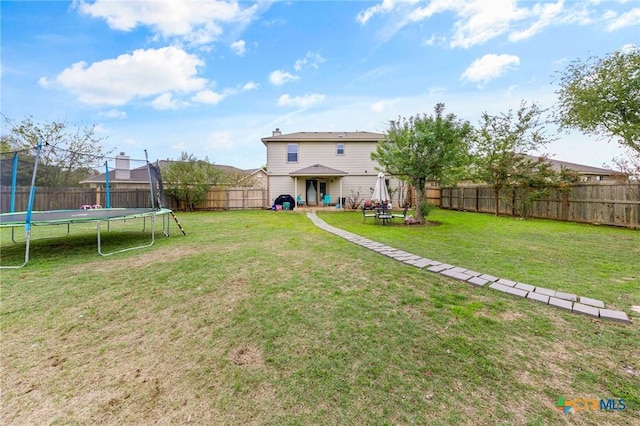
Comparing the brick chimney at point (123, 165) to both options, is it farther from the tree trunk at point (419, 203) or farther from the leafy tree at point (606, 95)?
the leafy tree at point (606, 95)

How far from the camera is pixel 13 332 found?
8.75ft

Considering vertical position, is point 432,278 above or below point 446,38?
below

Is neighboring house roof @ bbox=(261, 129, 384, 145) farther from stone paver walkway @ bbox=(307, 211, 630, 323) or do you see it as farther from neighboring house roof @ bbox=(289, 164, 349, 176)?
stone paver walkway @ bbox=(307, 211, 630, 323)

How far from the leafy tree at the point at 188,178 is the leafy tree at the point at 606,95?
1929cm

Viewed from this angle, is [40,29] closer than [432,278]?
No

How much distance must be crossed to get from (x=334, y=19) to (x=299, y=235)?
32.4 feet

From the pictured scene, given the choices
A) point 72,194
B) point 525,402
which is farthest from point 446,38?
point 72,194

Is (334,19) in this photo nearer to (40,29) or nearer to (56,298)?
(40,29)

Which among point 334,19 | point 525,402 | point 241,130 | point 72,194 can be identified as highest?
point 334,19

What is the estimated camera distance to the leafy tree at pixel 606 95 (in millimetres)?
9977

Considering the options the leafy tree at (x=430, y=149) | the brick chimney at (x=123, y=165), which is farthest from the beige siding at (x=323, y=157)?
the brick chimney at (x=123, y=165)

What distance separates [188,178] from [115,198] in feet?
13.0

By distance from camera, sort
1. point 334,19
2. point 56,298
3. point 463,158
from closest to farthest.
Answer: point 56,298 → point 463,158 → point 334,19

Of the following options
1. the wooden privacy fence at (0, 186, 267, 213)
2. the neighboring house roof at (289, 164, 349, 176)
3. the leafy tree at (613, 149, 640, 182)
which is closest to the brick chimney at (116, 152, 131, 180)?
the wooden privacy fence at (0, 186, 267, 213)
